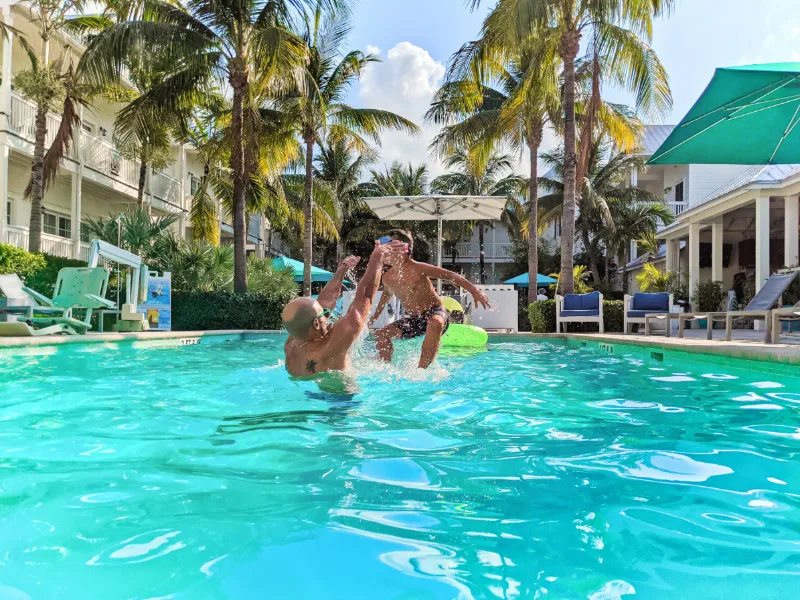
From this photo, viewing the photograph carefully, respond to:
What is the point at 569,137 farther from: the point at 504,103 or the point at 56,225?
the point at 56,225

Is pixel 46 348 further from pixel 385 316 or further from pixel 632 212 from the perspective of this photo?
pixel 632 212

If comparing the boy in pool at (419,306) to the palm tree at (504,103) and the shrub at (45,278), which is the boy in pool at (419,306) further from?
the shrub at (45,278)

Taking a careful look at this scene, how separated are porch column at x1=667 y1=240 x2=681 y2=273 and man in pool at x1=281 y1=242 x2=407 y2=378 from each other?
1886 centimetres

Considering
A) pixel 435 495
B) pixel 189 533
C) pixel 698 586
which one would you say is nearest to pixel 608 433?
pixel 435 495

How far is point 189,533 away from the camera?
5.81 feet

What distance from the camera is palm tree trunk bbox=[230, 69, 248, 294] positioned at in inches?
548

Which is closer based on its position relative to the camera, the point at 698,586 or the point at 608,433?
the point at 698,586

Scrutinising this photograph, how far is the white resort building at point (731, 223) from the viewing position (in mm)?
13133

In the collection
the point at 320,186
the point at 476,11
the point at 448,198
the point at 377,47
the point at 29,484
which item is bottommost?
the point at 29,484

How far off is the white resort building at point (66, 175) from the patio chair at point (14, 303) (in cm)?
517

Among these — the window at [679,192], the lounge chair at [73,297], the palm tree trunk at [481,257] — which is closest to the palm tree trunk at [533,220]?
the lounge chair at [73,297]

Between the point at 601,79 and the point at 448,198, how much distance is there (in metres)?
4.90

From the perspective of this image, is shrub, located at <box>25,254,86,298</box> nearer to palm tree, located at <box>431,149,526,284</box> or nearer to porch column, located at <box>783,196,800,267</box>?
porch column, located at <box>783,196,800,267</box>

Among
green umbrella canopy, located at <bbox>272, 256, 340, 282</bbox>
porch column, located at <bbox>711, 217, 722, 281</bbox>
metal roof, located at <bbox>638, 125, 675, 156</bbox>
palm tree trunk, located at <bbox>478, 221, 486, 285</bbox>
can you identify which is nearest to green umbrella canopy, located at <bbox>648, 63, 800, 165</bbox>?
porch column, located at <bbox>711, 217, 722, 281</bbox>
